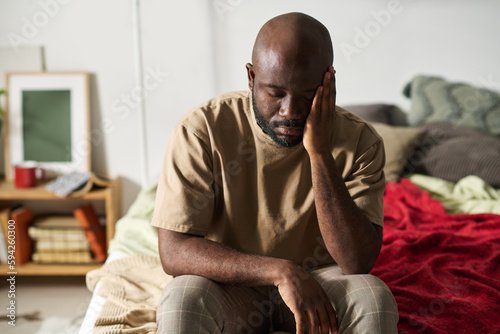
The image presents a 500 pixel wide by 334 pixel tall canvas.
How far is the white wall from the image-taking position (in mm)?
2695

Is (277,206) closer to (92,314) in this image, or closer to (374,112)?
(92,314)

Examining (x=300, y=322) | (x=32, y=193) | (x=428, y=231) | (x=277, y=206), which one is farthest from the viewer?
(x=32, y=193)

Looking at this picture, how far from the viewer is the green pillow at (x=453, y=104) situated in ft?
8.61

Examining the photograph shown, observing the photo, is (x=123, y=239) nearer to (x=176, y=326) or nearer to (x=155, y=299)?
(x=155, y=299)

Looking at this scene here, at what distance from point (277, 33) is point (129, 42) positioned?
1739 millimetres

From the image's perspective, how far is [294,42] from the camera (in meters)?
1.14

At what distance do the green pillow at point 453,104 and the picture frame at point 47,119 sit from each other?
1787mm

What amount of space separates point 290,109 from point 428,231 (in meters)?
0.92

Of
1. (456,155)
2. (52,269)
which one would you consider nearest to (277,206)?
(456,155)

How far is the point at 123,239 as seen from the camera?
6.27ft

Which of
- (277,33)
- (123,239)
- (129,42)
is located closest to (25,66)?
(129,42)

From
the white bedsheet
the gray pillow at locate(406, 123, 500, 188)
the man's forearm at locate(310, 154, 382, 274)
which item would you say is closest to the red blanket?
→ the man's forearm at locate(310, 154, 382, 274)

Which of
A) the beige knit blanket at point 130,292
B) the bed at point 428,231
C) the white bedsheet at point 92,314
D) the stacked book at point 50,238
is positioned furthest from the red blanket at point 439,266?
the stacked book at point 50,238

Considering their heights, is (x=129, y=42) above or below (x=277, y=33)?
above
